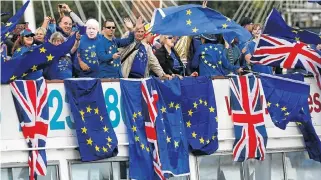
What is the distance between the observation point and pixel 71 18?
2108cm

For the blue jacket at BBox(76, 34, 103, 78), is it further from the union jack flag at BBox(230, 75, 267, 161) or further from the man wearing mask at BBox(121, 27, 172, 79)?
the union jack flag at BBox(230, 75, 267, 161)

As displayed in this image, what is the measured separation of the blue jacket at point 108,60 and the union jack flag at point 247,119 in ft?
5.82

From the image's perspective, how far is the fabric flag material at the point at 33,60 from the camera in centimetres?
1822

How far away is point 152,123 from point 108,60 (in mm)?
1044

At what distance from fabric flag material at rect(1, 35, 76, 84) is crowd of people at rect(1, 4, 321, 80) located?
12 centimetres

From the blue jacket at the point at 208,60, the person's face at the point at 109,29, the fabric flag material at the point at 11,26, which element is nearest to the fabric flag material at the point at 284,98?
the blue jacket at the point at 208,60

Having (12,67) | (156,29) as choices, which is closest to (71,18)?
(156,29)

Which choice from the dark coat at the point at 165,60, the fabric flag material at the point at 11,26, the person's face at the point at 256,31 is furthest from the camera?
the person's face at the point at 256,31

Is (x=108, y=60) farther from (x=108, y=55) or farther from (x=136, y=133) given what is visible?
(x=136, y=133)

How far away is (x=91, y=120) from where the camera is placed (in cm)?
1881

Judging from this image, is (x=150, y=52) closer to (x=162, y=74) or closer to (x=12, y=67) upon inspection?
(x=162, y=74)

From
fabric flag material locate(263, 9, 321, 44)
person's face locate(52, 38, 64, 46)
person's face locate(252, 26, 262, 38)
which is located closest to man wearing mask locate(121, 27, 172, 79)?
person's face locate(52, 38, 64, 46)

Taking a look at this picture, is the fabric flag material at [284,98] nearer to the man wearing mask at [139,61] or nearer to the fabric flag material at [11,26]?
the man wearing mask at [139,61]

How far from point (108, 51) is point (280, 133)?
2969 mm
